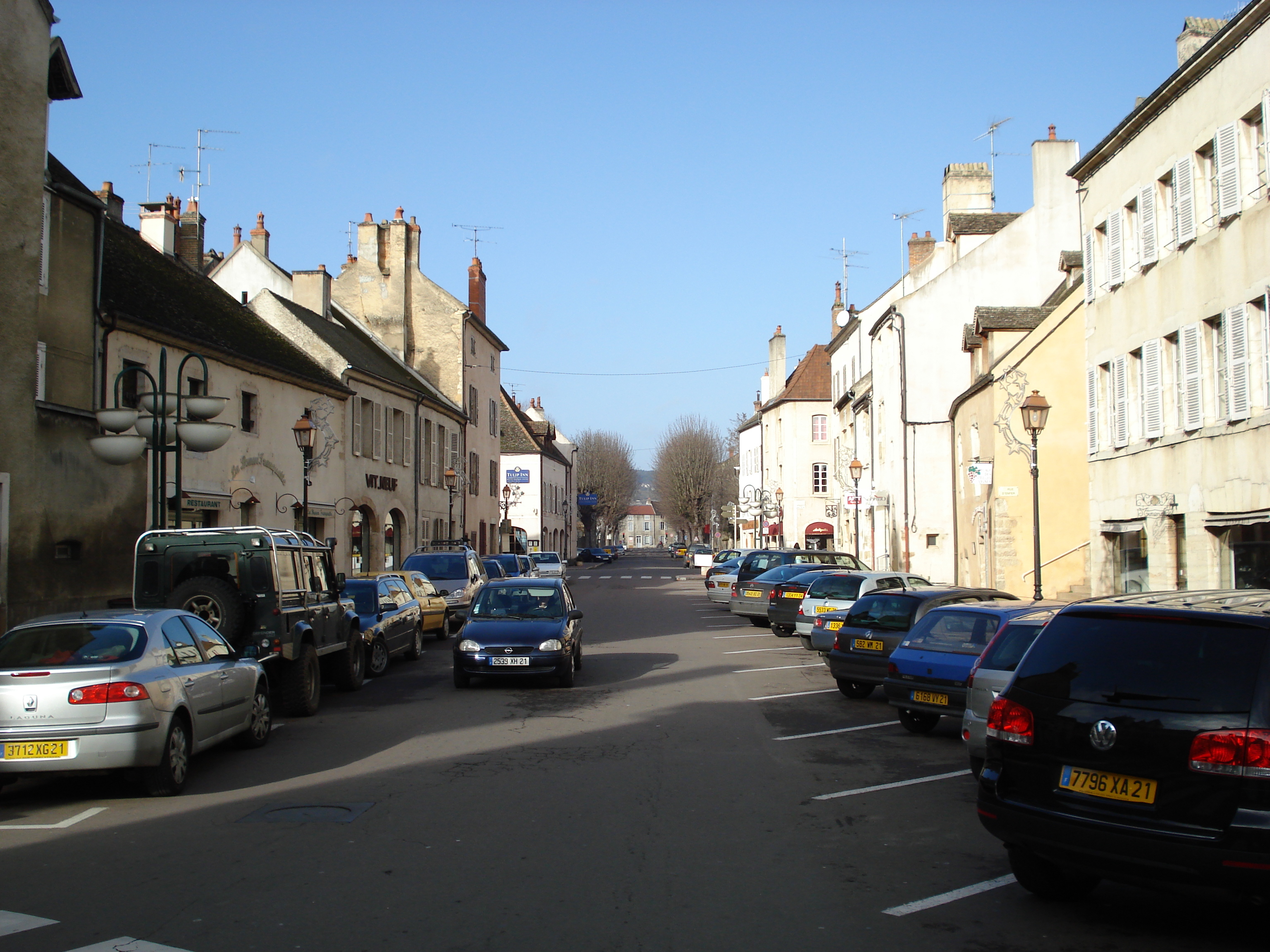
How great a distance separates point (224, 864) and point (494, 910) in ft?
6.61

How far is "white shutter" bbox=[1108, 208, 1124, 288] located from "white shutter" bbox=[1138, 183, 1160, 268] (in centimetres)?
64

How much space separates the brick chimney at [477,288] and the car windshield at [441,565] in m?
30.8

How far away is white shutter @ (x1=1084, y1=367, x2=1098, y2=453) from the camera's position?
20.9m

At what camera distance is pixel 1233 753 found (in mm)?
4965

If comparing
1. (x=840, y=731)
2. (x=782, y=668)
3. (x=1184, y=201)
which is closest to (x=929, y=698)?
(x=840, y=731)

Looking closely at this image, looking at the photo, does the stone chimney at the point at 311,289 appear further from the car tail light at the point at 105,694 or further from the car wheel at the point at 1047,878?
the car wheel at the point at 1047,878

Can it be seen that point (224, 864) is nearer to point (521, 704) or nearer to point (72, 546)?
point (521, 704)

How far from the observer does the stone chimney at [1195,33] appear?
1991 centimetres

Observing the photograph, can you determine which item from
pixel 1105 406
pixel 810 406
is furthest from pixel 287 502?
pixel 810 406

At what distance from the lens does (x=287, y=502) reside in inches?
1180

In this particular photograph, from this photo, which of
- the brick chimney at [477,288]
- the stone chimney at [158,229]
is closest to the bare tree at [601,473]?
the brick chimney at [477,288]

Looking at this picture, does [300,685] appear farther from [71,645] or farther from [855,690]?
[855,690]

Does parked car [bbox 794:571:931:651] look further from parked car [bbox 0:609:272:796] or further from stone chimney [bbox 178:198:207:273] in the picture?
stone chimney [bbox 178:198:207:273]

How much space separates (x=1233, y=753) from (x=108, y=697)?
751cm
